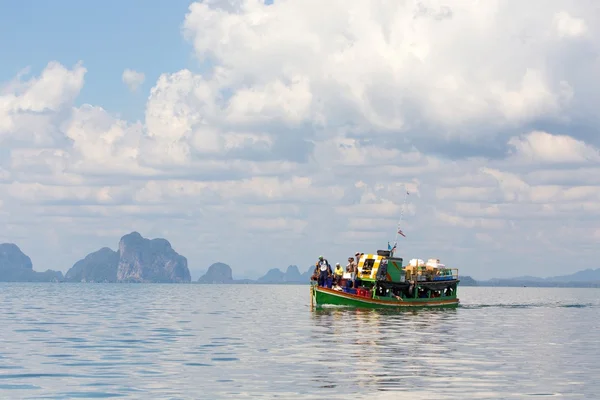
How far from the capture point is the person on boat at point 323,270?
85.8 m

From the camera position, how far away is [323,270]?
85.9m

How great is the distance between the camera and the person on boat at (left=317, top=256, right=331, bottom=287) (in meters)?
85.8

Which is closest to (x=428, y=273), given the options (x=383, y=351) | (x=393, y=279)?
(x=393, y=279)

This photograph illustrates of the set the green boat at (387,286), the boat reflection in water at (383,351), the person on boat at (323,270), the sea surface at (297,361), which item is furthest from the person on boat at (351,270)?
the sea surface at (297,361)

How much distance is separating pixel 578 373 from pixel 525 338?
20277 millimetres

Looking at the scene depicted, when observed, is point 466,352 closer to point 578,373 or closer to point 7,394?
point 578,373

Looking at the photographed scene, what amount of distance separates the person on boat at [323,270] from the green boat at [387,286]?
1.77 feet

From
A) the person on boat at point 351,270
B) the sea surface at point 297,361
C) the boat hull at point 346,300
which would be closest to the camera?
the sea surface at point 297,361

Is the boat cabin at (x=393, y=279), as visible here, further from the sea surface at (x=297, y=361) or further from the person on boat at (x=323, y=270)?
the sea surface at (x=297, y=361)

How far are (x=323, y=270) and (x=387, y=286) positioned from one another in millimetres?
7871

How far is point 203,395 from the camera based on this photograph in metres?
28.3

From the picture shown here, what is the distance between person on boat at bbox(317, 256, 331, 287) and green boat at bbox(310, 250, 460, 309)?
540mm

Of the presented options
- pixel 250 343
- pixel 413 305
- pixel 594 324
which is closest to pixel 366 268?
pixel 413 305

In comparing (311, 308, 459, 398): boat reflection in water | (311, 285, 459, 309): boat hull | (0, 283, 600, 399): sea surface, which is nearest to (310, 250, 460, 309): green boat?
(311, 285, 459, 309): boat hull
